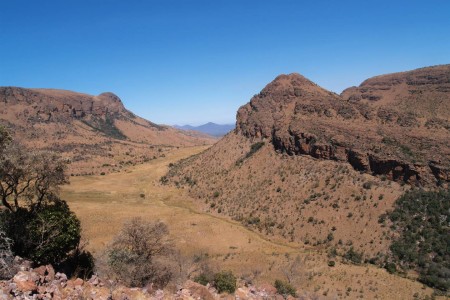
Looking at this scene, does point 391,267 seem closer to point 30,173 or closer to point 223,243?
point 223,243

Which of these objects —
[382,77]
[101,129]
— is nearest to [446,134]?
[382,77]

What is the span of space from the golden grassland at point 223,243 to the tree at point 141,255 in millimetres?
4284

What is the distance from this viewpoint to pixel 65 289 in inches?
561

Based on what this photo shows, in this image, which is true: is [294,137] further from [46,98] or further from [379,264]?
[46,98]

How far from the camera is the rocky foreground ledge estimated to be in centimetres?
1220

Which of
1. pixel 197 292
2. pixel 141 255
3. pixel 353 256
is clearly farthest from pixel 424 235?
pixel 141 255

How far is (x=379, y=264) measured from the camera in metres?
37.4

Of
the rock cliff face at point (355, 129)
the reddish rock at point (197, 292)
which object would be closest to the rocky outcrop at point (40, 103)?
the rock cliff face at point (355, 129)

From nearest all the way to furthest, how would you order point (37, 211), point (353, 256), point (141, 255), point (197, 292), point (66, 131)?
point (197, 292), point (37, 211), point (141, 255), point (353, 256), point (66, 131)

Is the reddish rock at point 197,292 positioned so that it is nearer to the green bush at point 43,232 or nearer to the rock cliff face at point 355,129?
the green bush at point 43,232

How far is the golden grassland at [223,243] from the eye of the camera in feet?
103

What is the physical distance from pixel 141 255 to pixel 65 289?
9.06 metres

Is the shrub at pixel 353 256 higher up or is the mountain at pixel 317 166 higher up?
the mountain at pixel 317 166

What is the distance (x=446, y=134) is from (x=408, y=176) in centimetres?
Answer: 1352
